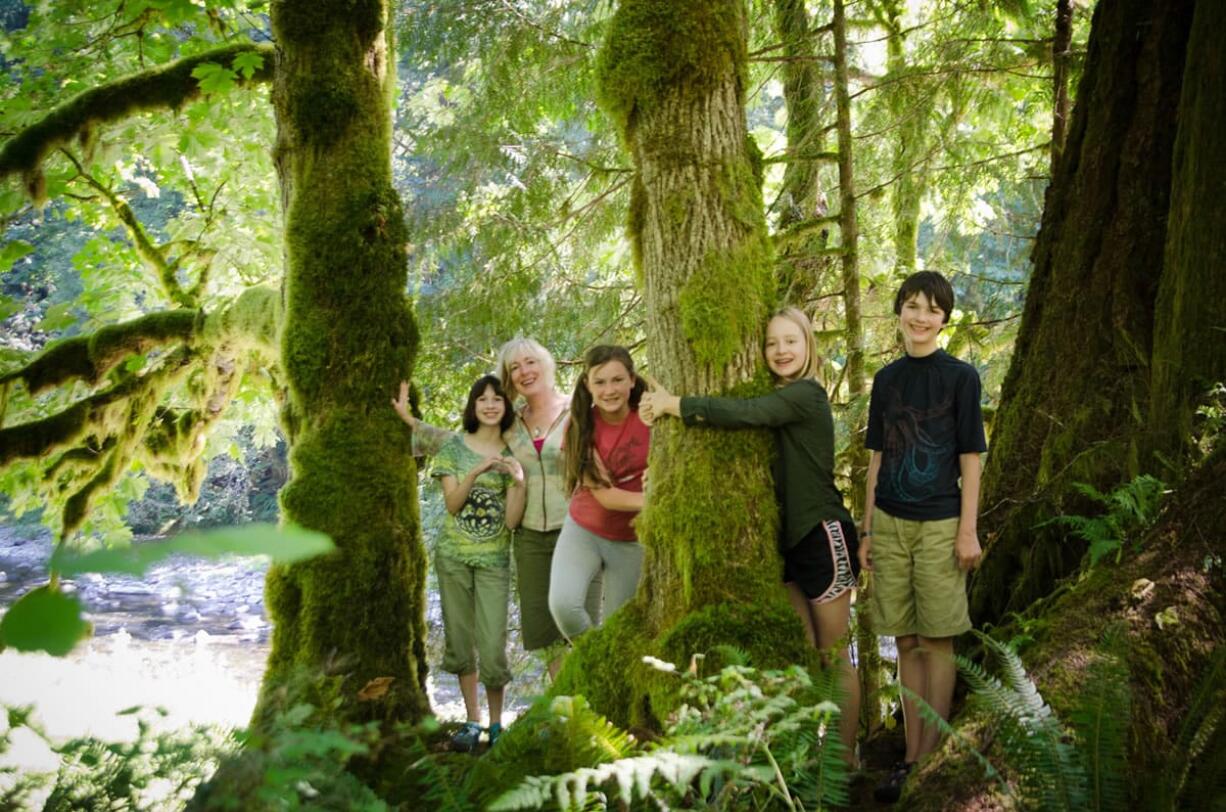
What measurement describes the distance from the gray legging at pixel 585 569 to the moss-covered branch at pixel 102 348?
431 centimetres

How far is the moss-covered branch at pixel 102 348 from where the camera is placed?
741 cm

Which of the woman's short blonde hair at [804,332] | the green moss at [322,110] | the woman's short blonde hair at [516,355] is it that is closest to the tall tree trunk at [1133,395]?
the woman's short blonde hair at [804,332]

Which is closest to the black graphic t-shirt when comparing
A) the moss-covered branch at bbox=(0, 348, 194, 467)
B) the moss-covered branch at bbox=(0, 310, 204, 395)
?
the moss-covered branch at bbox=(0, 310, 204, 395)

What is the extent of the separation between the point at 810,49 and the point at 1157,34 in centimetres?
226

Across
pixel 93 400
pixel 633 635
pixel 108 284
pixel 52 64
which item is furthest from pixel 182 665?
pixel 633 635

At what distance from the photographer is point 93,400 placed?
309 inches

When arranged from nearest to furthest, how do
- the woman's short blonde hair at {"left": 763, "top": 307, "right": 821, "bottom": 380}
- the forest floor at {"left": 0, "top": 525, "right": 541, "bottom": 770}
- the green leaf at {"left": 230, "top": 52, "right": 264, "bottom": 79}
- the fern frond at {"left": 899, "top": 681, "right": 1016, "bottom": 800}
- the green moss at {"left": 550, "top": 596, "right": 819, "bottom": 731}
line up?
the fern frond at {"left": 899, "top": 681, "right": 1016, "bottom": 800} → the green moss at {"left": 550, "top": 596, "right": 819, "bottom": 731} → the woman's short blonde hair at {"left": 763, "top": 307, "right": 821, "bottom": 380} → the forest floor at {"left": 0, "top": 525, "right": 541, "bottom": 770} → the green leaf at {"left": 230, "top": 52, "right": 264, "bottom": 79}

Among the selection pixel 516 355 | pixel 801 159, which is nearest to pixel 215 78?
pixel 516 355

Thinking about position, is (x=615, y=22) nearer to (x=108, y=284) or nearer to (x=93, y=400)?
(x=93, y=400)

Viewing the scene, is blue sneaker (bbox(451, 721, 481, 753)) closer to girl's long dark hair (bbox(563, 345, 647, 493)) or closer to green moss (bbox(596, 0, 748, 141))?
girl's long dark hair (bbox(563, 345, 647, 493))

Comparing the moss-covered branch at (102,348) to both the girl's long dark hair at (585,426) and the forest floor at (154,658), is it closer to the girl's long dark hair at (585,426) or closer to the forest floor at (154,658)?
the forest floor at (154,658)

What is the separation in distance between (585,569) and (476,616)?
0.83 metres

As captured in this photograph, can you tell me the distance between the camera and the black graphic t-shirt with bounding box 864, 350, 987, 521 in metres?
3.55

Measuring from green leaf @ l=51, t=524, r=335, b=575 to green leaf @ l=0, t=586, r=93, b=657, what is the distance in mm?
32
